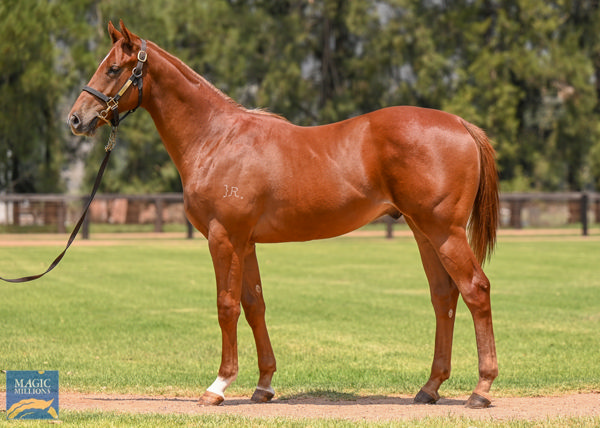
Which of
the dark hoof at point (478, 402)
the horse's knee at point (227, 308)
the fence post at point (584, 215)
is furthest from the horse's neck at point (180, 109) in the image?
the fence post at point (584, 215)

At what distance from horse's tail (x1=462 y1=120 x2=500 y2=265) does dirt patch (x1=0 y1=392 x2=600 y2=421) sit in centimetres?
130

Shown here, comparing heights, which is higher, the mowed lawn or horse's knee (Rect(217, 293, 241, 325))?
horse's knee (Rect(217, 293, 241, 325))

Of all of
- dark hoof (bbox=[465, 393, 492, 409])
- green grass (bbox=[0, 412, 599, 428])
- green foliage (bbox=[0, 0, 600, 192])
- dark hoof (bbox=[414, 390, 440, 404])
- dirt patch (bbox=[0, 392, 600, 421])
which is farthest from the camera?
green foliage (bbox=[0, 0, 600, 192])

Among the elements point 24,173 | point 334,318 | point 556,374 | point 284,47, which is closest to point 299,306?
point 334,318

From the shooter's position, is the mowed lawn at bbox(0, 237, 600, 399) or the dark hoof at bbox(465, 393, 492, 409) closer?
the dark hoof at bbox(465, 393, 492, 409)

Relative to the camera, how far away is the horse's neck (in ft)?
23.2

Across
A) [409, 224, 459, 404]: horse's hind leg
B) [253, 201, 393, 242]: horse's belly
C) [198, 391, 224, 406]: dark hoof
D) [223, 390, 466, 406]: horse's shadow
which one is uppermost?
[253, 201, 393, 242]: horse's belly

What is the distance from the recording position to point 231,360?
6.87 meters

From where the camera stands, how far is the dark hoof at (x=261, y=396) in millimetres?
7105

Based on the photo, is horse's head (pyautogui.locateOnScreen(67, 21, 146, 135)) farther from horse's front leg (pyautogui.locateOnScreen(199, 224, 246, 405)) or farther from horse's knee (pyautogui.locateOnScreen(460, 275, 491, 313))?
horse's knee (pyautogui.locateOnScreen(460, 275, 491, 313))

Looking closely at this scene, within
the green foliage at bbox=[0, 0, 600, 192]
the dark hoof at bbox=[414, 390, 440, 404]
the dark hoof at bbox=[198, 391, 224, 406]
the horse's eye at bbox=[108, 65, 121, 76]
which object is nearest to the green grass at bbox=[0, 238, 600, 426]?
the dark hoof at bbox=[414, 390, 440, 404]

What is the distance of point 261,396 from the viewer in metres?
7.11

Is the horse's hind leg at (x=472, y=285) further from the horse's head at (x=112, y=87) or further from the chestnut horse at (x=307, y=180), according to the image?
the horse's head at (x=112, y=87)

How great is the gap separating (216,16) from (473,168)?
42528mm
